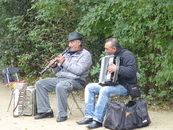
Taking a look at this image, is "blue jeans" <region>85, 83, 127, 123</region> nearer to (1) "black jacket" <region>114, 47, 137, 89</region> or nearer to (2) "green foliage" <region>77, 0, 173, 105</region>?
(1) "black jacket" <region>114, 47, 137, 89</region>

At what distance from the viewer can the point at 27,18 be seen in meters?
11.8

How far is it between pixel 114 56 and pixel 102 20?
7.44ft

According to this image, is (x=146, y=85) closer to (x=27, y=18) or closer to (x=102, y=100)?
(x=102, y=100)

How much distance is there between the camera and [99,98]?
6328 millimetres

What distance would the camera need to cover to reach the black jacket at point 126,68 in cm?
627

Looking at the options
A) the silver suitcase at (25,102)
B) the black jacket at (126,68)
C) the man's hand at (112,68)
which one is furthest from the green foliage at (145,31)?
the silver suitcase at (25,102)

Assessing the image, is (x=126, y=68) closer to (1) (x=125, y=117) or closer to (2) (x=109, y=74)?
(2) (x=109, y=74)

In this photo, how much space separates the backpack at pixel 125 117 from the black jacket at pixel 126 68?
421mm

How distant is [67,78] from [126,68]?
131 centimetres

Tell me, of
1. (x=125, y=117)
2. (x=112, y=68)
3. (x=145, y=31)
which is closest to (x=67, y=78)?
(x=112, y=68)

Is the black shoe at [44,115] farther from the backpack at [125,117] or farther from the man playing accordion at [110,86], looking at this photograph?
the backpack at [125,117]

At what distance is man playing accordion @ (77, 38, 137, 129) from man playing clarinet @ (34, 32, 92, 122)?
1.41 ft

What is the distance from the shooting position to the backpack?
19.9ft

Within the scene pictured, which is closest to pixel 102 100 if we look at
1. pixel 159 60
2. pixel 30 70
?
pixel 159 60
